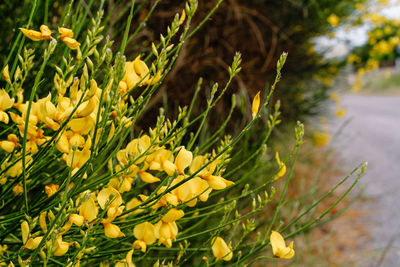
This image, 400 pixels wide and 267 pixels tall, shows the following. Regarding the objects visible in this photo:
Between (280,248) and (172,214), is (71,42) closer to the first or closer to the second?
(172,214)

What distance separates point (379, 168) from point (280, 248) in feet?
14.8

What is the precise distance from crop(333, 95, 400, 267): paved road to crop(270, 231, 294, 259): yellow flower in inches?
32.5

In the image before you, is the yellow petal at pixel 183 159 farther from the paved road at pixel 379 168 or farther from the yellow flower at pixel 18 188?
the paved road at pixel 379 168

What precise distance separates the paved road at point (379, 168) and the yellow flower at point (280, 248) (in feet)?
2.71

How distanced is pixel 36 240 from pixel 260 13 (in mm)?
1630

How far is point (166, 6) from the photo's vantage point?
4.80 ft

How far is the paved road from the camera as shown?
9.50 ft

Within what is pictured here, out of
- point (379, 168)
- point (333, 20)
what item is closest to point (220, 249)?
point (333, 20)

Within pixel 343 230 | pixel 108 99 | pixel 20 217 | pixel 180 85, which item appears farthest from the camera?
pixel 343 230

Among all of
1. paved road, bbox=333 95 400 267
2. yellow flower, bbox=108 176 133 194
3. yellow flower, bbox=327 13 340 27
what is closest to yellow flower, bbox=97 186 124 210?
yellow flower, bbox=108 176 133 194

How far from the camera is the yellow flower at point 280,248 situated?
0.49 metres

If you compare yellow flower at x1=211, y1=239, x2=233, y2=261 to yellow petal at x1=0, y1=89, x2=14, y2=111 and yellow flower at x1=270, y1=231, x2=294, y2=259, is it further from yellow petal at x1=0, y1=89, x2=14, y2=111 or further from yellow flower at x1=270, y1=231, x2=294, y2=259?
yellow petal at x1=0, y1=89, x2=14, y2=111

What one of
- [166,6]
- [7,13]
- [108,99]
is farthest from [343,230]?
[108,99]

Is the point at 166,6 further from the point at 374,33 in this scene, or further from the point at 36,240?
the point at 374,33
